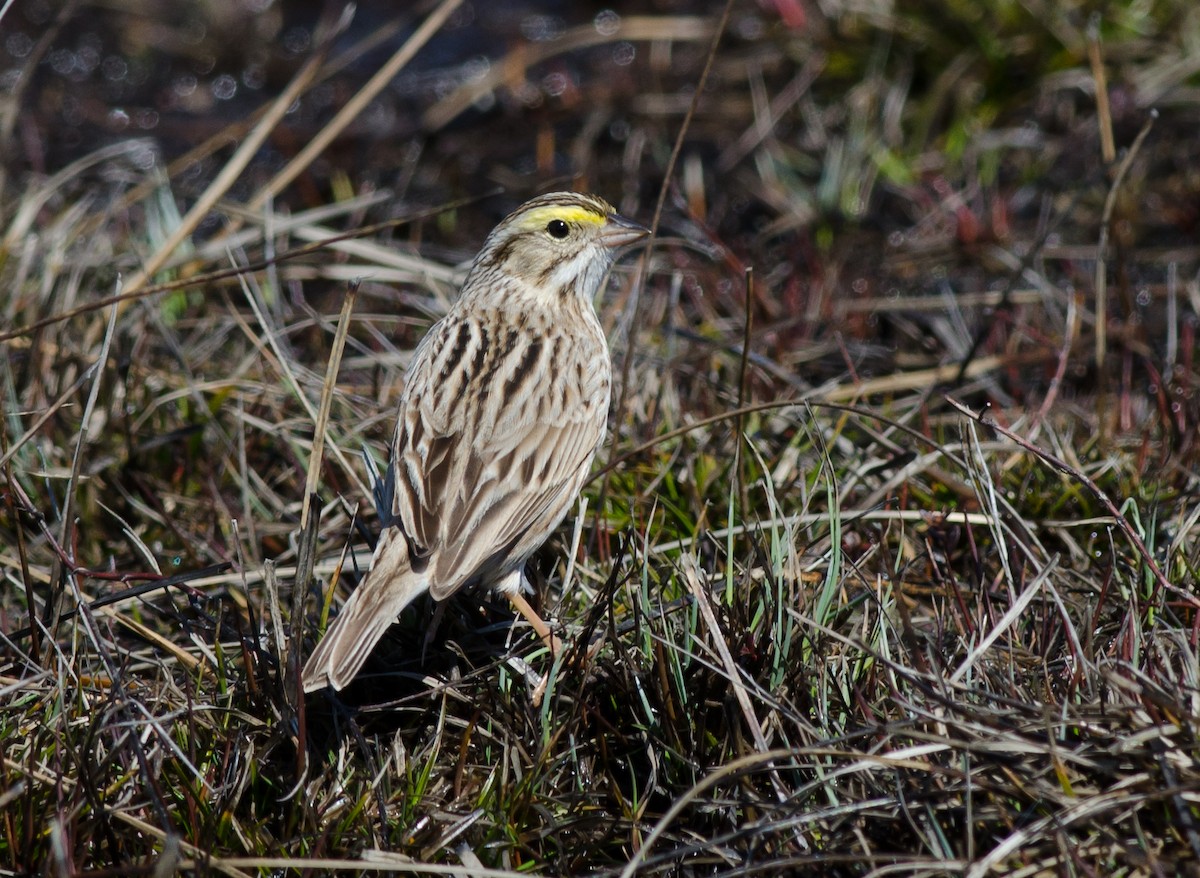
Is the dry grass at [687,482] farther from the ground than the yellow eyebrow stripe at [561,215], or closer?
closer

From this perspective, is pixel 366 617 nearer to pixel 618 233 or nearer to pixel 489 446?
pixel 489 446

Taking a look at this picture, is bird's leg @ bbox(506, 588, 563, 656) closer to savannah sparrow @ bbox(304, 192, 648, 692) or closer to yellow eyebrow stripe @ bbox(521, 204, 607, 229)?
savannah sparrow @ bbox(304, 192, 648, 692)

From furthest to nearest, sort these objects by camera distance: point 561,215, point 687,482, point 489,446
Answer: point 561,215
point 687,482
point 489,446

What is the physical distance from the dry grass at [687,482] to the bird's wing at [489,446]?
0.23m

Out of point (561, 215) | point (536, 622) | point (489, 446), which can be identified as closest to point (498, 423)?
point (489, 446)

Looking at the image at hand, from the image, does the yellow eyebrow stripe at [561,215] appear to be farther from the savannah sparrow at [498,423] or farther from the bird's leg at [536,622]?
the bird's leg at [536,622]

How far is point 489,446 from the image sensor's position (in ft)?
13.9

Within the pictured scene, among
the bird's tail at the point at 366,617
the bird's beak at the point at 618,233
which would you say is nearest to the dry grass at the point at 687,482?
the bird's tail at the point at 366,617

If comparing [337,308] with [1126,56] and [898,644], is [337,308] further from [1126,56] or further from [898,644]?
[1126,56]

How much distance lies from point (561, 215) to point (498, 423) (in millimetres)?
1076

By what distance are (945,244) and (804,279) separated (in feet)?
2.62

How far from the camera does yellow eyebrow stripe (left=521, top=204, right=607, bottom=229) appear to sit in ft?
16.5

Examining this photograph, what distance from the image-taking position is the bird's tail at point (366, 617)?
357 centimetres

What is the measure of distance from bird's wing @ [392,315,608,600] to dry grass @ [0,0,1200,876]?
233 mm
